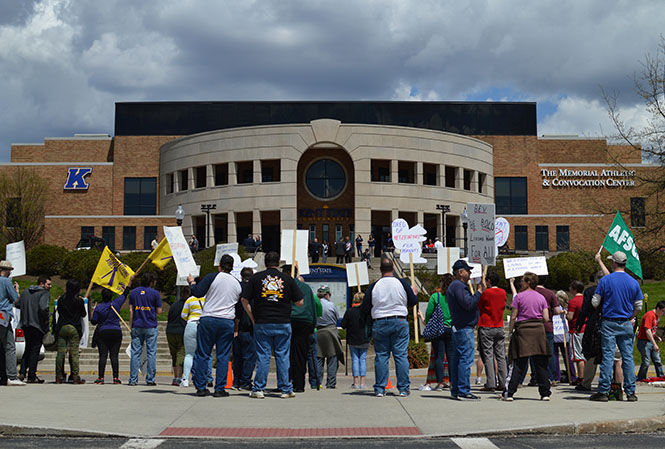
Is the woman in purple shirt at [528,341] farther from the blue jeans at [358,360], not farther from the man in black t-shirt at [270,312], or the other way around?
the blue jeans at [358,360]

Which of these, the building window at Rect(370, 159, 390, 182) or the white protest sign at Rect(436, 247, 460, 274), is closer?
the white protest sign at Rect(436, 247, 460, 274)

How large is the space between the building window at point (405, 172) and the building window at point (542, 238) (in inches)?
407

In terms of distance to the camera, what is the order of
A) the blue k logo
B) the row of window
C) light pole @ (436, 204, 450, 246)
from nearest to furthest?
light pole @ (436, 204, 450, 246)
the row of window
the blue k logo

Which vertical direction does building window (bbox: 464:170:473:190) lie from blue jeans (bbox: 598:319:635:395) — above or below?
above

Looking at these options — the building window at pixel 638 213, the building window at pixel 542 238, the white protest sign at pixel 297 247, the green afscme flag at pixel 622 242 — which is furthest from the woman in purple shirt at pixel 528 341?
the building window at pixel 542 238

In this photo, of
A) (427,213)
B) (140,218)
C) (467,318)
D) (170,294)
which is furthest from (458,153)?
(467,318)

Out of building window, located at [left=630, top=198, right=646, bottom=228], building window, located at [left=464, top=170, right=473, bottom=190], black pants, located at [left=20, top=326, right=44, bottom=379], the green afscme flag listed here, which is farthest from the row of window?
the green afscme flag

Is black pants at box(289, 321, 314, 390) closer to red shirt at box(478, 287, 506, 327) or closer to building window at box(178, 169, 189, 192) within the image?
red shirt at box(478, 287, 506, 327)

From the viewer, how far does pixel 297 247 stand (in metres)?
16.5

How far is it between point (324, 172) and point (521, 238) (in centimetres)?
1541

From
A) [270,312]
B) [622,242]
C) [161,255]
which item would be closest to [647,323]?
[622,242]

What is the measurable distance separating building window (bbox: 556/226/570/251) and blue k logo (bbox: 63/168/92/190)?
1415 inches

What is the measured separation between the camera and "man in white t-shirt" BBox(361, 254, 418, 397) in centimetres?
1024

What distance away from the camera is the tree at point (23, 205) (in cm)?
5575
